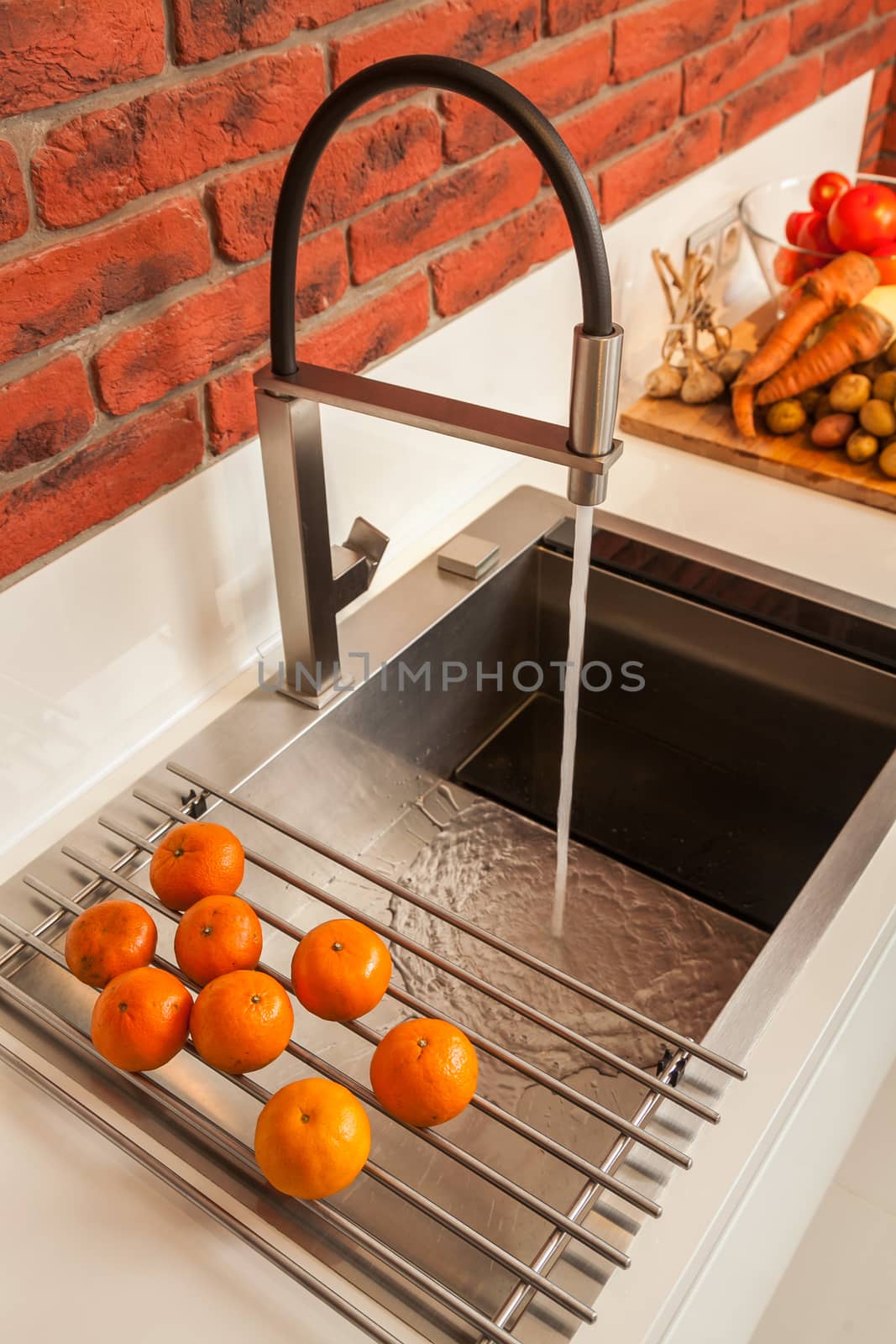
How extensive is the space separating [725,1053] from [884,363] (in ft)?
3.19

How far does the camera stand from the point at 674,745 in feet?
4.19

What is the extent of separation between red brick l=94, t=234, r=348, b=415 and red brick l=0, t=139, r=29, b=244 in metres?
0.11

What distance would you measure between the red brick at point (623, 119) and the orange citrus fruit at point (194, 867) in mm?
884

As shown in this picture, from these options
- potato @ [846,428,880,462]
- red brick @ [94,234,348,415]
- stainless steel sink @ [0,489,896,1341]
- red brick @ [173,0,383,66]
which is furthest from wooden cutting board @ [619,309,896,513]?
red brick @ [173,0,383,66]

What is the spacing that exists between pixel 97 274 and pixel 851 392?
0.92 m

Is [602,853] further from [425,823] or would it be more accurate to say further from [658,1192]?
[658,1192]

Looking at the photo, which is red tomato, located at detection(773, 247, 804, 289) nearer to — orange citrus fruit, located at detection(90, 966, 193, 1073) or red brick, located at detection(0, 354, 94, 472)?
red brick, located at detection(0, 354, 94, 472)

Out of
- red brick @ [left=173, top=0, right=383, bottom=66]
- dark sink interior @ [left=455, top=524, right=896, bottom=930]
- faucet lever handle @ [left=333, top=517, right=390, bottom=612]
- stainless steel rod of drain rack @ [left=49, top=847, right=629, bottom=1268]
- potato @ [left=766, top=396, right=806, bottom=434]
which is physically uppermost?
red brick @ [left=173, top=0, right=383, bottom=66]

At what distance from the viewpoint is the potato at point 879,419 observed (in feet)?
4.51

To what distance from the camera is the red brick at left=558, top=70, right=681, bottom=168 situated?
1.34 m

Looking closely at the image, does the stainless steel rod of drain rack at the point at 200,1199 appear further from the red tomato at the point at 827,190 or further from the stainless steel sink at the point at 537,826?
the red tomato at the point at 827,190

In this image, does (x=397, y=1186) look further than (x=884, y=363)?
No

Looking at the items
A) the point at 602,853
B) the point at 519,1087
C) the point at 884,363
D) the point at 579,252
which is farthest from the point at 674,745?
the point at 579,252

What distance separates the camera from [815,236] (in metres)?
1.62
